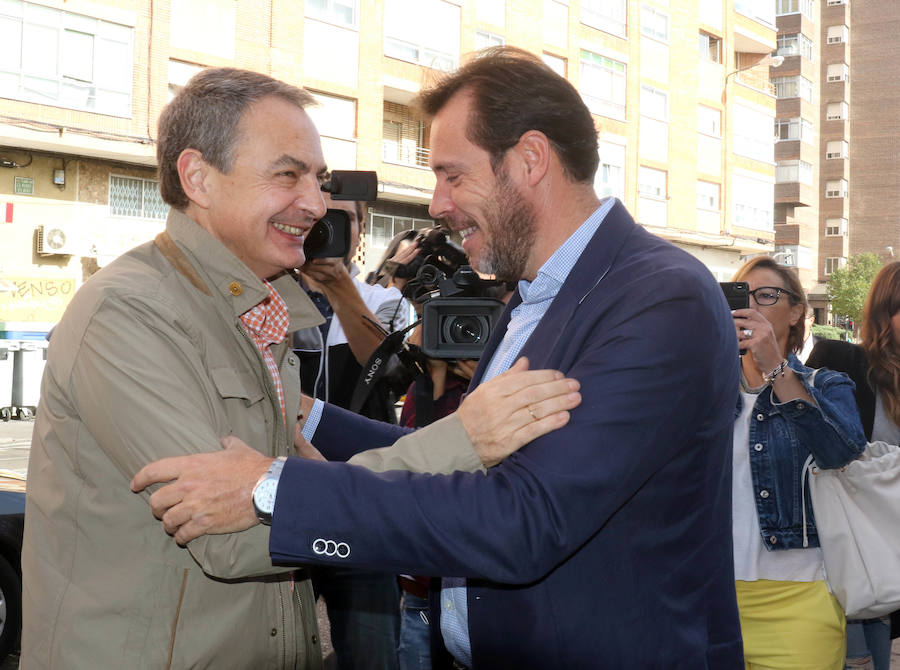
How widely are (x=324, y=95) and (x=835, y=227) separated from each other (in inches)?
2029

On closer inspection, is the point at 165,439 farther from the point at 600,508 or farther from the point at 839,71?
the point at 839,71

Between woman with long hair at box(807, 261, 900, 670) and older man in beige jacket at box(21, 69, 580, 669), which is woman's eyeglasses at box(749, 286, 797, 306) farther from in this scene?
older man in beige jacket at box(21, 69, 580, 669)

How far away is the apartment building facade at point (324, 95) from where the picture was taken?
64.1ft

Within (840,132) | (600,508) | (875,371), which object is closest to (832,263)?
(840,132)

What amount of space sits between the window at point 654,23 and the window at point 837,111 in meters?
35.9

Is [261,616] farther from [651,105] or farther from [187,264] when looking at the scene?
[651,105]

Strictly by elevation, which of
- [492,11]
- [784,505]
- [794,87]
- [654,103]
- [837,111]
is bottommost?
[784,505]

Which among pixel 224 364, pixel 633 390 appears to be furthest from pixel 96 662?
pixel 633 390

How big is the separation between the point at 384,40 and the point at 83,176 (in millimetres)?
8438

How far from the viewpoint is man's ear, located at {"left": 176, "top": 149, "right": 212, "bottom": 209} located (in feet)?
8.50

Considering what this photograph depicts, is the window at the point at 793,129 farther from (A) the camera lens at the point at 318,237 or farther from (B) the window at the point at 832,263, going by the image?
(A) the camera lens at the point at 318,237

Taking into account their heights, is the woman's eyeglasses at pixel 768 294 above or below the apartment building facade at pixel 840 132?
below

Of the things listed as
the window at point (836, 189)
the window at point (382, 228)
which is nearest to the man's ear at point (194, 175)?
the window at point (382, 228)

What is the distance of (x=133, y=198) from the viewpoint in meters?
21.2
